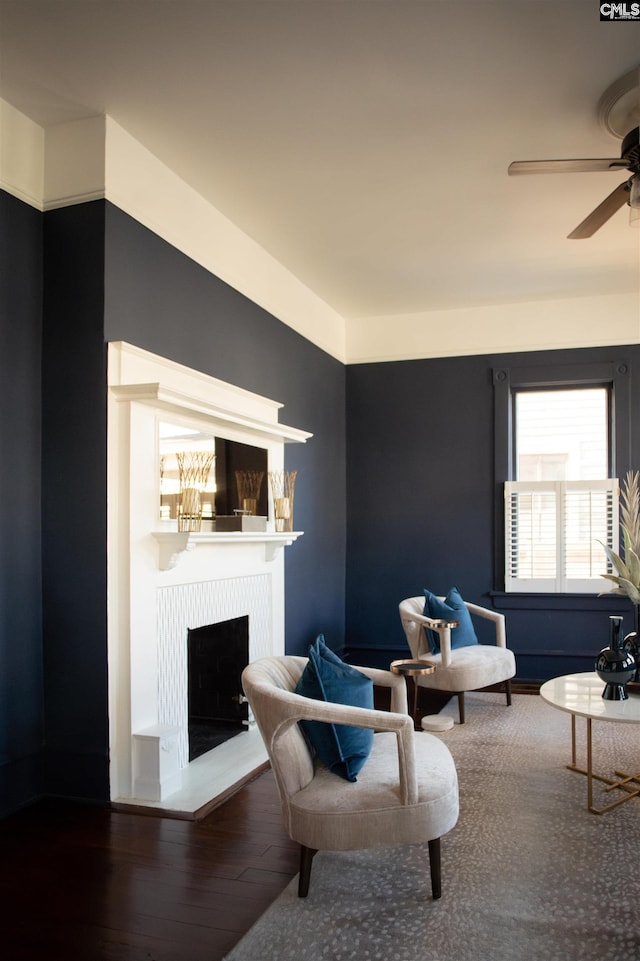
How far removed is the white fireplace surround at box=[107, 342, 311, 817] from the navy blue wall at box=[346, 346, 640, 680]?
252 centimetres

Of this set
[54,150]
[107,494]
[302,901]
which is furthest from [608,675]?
[54,150]

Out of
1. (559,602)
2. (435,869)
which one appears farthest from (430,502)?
(435,869)

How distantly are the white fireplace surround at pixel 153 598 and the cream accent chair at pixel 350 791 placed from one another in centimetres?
95

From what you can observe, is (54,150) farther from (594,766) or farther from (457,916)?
(594,766)

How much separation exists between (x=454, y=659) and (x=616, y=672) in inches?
52.7

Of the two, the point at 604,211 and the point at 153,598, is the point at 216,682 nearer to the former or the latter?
the point at 153,598

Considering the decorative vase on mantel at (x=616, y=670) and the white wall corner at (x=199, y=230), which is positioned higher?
the white wall corner at (x=199, y=230)

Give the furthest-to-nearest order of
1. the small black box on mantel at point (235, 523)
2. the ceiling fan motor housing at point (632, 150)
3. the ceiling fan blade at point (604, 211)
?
the small black box on mantel at point (235, 523)
the ceiling fan blade at point (604, 211)
the ceiling fan motor housing at point (632, 150)

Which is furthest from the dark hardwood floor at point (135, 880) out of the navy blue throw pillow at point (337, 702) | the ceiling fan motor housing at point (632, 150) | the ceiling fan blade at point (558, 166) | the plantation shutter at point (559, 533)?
the plantation shutter at point (559, 533)

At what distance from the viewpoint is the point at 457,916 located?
7.86 ft

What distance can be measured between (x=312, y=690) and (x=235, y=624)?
184 centimetres

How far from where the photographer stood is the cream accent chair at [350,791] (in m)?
2.44

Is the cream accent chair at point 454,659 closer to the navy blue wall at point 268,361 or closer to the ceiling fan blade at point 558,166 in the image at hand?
the navy blue wall at point 268,361

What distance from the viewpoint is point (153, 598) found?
3623 mm
